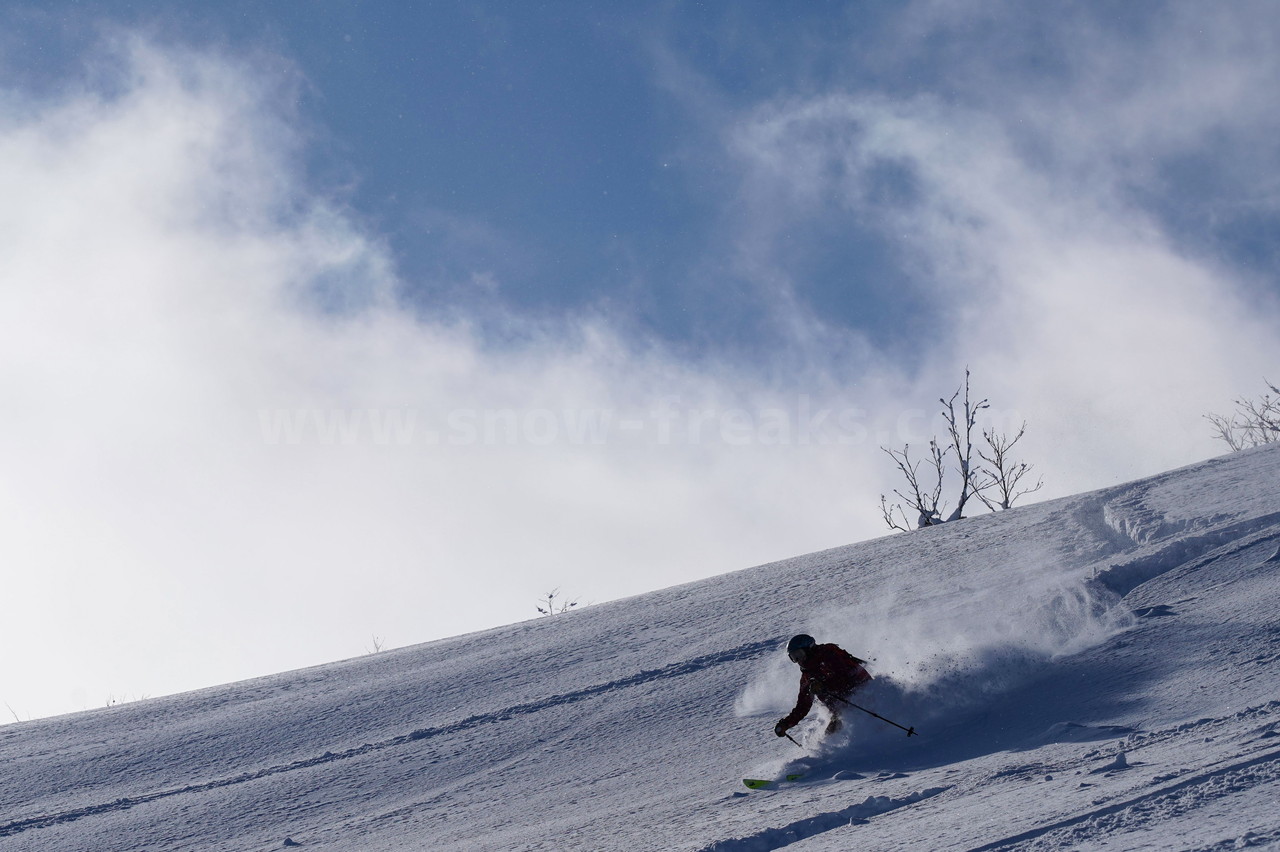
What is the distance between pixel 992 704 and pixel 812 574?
5.45m

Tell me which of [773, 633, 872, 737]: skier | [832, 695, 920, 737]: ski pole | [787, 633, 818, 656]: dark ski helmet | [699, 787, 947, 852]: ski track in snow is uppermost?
[787, 633, 818, 656]: dark ski helmet

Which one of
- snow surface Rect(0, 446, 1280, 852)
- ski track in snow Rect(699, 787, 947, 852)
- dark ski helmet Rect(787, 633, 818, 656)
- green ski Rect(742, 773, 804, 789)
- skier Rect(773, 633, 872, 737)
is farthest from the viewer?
dark ski helmet Rect(787, 633, 818, 656)

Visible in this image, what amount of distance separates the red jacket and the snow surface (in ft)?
0.46

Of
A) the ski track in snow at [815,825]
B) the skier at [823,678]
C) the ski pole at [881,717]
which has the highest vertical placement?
the skier at [823,678]

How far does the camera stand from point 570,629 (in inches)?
439

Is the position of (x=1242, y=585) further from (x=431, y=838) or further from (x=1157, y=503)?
(x=431, y=838)

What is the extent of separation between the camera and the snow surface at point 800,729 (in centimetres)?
443

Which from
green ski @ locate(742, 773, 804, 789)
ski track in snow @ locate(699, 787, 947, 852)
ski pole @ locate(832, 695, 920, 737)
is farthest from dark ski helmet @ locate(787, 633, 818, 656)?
ski track in snow @ locate(699, 787, 947, 852)

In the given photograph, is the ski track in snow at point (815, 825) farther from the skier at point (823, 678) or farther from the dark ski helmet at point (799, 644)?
the dark ski helmet at point (799, 644)

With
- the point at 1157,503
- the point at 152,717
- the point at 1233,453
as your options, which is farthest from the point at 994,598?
the point at 152,717

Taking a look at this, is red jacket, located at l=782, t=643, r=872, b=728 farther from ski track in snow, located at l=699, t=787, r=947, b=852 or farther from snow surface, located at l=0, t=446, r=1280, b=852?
ski track in snow, located at l=699, t=787, r=947, b=852

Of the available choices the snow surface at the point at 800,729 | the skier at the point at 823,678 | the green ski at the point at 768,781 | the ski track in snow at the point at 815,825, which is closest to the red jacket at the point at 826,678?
the skier at the point at 823,678

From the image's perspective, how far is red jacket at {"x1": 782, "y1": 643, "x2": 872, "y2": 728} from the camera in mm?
6332

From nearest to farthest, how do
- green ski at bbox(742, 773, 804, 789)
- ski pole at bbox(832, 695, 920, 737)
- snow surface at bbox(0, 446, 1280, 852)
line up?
snow surface at bbox(0, 446, 1280, 852), green ski at bbox(742, 773, 804, 789), ski pole at bbox(832, 695, 920, 737)
